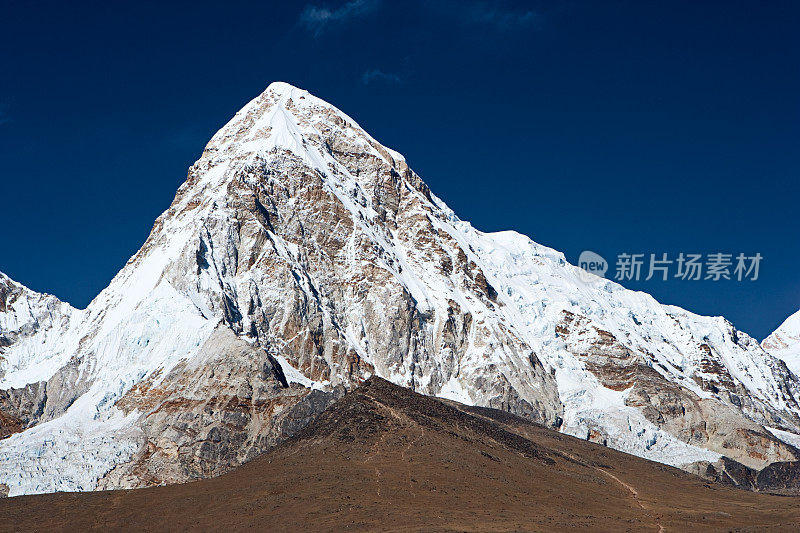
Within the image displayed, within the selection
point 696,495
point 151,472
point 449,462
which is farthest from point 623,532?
point 151,472

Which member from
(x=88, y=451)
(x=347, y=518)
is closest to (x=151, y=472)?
(x=88, y=451)

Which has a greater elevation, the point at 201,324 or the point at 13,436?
the point at 201,324

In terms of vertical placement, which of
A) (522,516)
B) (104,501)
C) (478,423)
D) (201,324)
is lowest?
(104,501)

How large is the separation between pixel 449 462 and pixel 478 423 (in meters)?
24.9

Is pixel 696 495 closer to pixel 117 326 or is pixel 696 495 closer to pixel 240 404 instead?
pixel 240 404

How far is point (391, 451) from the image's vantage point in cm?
10412

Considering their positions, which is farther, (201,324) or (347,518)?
(201,324)

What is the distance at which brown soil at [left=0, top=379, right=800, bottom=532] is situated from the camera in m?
86.1

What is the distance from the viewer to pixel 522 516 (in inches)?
3393

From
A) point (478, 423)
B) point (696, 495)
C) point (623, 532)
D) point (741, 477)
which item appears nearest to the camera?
point (623, 532)

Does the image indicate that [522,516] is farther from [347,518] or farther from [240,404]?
[240,404]

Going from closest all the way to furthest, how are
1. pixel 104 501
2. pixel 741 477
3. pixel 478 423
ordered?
pixel 104 501
pixel 478 423
pixel 741 477

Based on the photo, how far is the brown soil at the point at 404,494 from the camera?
86062 millimetres

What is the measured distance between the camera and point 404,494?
9125cm
